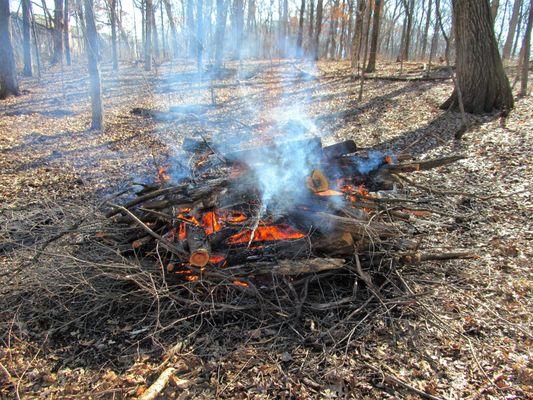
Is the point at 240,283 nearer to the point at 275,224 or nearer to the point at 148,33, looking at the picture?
the point at 275,224

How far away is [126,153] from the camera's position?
27.8ft

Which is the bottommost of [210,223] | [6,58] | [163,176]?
[210,223]

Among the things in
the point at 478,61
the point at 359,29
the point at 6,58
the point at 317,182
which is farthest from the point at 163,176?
the point at 359,29

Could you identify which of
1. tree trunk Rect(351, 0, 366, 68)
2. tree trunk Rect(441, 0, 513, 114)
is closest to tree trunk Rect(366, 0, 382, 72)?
tree trunk Rect(351, 0, 366, 68)

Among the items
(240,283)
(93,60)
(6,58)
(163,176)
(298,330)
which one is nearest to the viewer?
(298,330)

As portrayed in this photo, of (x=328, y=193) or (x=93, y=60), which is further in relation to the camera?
(x=93, y=60)

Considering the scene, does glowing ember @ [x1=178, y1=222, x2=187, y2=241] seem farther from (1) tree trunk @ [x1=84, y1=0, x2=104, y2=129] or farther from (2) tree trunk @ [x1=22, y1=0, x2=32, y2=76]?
(2) tree trunk @ [x1=22, y1=0, x2=32, y2=76]

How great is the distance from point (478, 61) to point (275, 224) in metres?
8.35

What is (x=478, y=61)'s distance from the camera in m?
8.97

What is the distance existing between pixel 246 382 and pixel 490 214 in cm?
418

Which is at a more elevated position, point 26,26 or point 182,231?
point 26,26

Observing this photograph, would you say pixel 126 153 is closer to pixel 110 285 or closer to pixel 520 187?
pixel 110 285

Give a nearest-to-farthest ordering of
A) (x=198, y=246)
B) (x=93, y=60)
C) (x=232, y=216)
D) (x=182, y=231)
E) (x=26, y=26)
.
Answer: (x=198, y=246), (x=182, y=231), (x=232, y=216), (x=93, y=60), (x=26, y=26)

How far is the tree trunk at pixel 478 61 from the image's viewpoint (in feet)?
28.7
